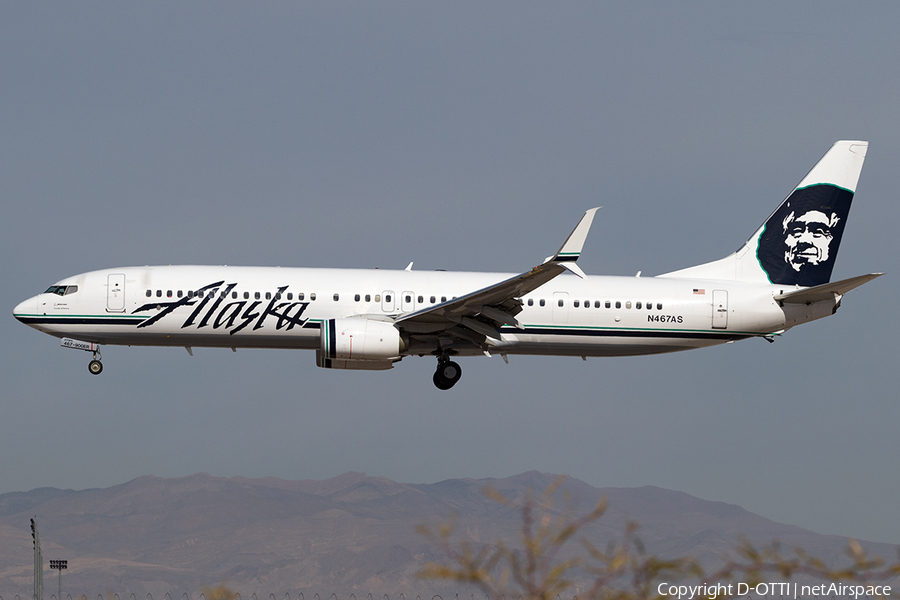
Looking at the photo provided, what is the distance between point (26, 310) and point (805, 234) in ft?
99.1

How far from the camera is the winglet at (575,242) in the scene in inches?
1240

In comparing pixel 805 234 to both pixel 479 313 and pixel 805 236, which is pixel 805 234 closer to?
pixel 805 236

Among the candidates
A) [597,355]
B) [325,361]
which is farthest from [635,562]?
[597,355]

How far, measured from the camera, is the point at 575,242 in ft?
104

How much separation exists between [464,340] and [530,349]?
2.37 m

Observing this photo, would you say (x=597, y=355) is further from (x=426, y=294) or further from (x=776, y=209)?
(x=776, y=209)

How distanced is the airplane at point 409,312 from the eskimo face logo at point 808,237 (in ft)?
12.2

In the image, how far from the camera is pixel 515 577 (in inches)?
246

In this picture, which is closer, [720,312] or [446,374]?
[446,374]

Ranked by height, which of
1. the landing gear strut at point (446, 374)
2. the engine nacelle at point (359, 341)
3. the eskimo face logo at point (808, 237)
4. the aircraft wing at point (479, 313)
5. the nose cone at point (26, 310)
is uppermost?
the eskimo face logo at point (808, 237)

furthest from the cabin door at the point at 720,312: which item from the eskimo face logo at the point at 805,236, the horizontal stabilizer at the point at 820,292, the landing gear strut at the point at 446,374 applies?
the landing gear strut at the point at 446,374

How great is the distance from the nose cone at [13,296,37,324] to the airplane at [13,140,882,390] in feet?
0.19

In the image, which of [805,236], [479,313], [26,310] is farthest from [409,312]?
[805,236]

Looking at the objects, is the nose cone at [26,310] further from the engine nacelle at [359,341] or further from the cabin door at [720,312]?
the cabin door at [720,312]
